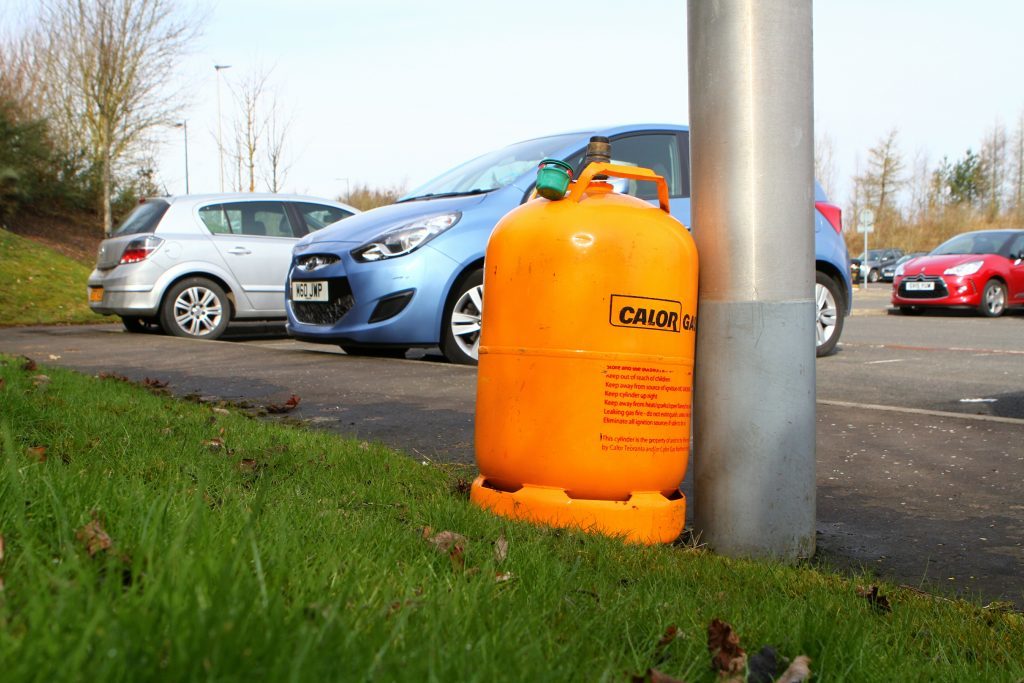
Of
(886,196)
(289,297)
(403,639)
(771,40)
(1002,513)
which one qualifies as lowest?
(1002,513)

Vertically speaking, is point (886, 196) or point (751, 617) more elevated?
point (886, 196)

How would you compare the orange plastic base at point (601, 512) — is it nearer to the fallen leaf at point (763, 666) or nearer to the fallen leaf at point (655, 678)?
the fallen leaf at point (763, 666)

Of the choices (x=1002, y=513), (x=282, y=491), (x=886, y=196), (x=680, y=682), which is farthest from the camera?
(x=886, y=196)

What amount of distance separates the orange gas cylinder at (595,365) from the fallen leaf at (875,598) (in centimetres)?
73

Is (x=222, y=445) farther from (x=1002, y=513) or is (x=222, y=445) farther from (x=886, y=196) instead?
(x=886, y=196)

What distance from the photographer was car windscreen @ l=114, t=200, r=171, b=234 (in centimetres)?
1191

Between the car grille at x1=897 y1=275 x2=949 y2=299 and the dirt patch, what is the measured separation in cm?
2110

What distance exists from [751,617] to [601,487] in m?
0.97

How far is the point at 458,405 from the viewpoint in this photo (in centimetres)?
600

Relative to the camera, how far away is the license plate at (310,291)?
8.37m

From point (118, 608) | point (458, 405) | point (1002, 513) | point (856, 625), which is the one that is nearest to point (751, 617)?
point (856, 625)

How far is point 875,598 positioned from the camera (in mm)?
2736

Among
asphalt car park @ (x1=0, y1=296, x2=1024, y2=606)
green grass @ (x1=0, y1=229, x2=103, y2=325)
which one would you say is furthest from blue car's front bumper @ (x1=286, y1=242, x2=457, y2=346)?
green grass @ (x1=0, y1=229, x2=103, y2=325)

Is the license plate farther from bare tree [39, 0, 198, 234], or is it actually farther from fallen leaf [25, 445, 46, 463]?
bare tree [39, 0, 198, 234]
